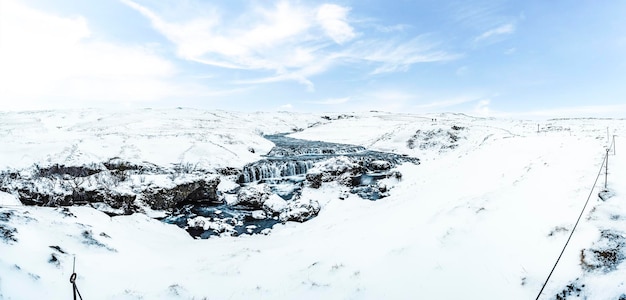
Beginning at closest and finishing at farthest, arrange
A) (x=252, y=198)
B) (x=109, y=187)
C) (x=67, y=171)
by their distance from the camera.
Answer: (x=109, y=187)
(x=252, y=198)
(x=67, y=171)

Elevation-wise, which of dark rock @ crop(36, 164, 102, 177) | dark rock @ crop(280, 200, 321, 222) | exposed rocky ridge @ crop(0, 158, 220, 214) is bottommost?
dark rock @ crop(280, 200, 321, 222)

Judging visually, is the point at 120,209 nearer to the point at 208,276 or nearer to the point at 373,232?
the point at 208,276

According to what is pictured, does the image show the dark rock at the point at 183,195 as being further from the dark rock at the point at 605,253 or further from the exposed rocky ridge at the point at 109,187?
the dark rock at the point at 605,253

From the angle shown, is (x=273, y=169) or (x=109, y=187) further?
(x=273, y=169)

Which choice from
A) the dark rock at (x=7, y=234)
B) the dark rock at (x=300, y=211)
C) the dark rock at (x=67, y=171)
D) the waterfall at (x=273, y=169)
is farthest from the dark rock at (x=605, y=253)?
the dark rock at (x=67, y=171)

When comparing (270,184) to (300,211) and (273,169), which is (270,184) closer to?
(273,169)

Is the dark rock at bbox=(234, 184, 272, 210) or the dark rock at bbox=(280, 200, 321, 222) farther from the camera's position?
the dark rock at bbox=(234, 184, 272, 210)

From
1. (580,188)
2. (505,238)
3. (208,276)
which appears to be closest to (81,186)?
(208,276)

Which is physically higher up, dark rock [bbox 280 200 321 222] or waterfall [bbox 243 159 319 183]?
waterfall [bbox 243 159 319 183]

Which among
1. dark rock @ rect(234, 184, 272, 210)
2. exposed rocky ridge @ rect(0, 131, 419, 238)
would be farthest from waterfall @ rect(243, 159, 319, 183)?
dark rock @ rect(234, 184, 272, 210)

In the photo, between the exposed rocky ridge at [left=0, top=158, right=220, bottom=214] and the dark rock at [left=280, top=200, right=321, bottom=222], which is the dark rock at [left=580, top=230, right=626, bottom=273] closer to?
the dark rock at [left=280, top=200, right=321, bottom=222]

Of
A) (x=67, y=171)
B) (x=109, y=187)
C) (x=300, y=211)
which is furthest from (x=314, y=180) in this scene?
(x=67, y=171)

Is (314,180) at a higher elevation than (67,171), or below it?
below

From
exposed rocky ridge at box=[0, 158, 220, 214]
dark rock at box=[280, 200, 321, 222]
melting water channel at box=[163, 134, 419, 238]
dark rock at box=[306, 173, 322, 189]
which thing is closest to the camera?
melting water channel at box=[163, 134, 419, 238]
